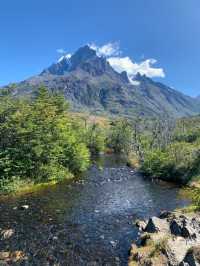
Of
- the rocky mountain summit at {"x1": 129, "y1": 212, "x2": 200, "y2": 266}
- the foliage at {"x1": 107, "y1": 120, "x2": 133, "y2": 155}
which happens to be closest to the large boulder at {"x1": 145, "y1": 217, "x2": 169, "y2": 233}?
the rocky mountain summit at {"x1": 129, "y1": 212, "x2": 200, "y2": 266}

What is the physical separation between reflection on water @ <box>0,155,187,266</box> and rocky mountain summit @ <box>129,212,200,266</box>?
1998 mm

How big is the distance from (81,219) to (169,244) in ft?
54.4

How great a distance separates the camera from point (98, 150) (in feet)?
553

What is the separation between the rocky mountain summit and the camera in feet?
96.0

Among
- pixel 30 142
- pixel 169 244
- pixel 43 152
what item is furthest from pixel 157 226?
pixel 43 152

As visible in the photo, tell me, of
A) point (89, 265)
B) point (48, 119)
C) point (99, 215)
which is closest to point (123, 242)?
point (89, 265)

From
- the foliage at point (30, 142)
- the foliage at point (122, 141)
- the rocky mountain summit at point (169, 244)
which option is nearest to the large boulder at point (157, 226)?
the rocky mountain summit at point (169, 244)

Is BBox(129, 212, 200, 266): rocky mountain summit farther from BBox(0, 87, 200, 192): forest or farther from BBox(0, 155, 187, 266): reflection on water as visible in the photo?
BBox(0, 87, 200, 192): forest

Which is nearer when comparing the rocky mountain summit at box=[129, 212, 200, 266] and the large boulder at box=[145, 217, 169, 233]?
the rocky mountain summit at box=[129, 212, 200, 266]

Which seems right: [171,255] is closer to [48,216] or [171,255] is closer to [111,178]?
[48,216]

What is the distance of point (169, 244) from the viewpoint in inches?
1252

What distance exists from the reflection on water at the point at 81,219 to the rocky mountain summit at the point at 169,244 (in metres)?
2.00

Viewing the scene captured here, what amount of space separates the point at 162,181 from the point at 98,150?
86088 millimetres

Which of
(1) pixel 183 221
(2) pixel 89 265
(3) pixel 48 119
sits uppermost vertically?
(3) pixel 48 119
